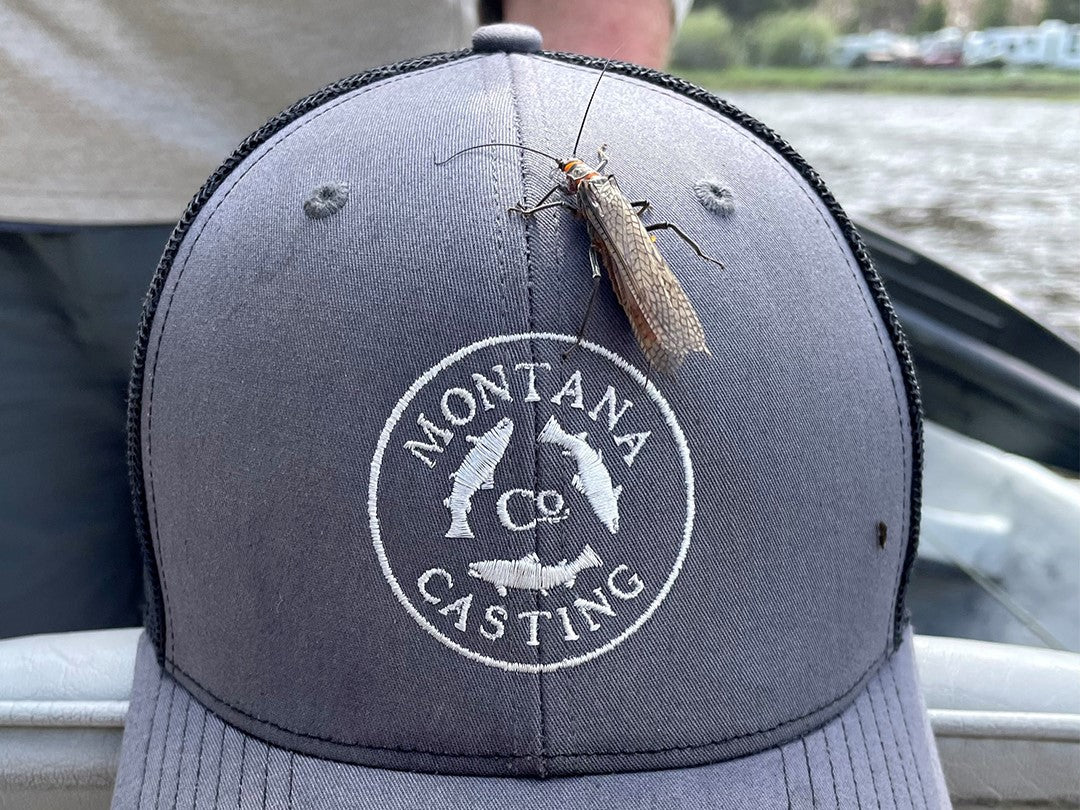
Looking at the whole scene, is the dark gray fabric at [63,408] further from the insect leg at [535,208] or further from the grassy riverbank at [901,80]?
the grassy riverbank at [901,80]

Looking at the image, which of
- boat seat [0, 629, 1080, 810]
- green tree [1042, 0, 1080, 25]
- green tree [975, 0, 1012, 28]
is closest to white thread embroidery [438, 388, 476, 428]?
boat seat [0, 629, 1080, 810]

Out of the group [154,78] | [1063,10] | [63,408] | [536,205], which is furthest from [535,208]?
[1063,10]

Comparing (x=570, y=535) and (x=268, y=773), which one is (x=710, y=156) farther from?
(x=268, y=773)

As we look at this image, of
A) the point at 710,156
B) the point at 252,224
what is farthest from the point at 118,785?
the point at 710,156

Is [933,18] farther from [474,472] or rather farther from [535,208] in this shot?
[474,472]

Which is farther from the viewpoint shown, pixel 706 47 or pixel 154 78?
pixel 706 47

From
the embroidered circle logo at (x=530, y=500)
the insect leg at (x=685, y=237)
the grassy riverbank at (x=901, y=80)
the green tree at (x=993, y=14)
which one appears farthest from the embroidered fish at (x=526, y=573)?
the green tree at (x=993, y=14)

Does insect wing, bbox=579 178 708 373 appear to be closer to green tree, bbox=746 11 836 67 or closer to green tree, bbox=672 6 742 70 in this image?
green tree, bbox=672 6 742 70
